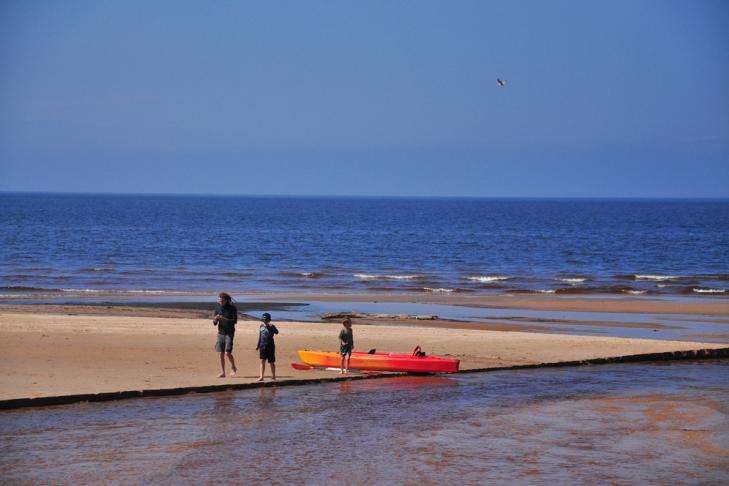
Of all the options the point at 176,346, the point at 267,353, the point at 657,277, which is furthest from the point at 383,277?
the point at 267,353

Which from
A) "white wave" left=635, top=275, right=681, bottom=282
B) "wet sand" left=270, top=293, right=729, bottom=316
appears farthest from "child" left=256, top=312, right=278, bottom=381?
"white wave" left=635, top=275, right=681, bottom=282

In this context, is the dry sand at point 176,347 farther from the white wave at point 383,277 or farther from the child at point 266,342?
the white wave at point 383,277

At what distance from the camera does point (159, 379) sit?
70.8ft

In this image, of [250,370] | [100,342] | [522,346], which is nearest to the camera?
[250,370]

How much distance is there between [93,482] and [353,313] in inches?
981

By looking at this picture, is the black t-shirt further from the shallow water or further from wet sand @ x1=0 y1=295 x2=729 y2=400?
the shallow water

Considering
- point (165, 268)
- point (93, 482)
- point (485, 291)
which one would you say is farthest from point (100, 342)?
point (165, 268)

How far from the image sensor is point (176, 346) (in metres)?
26.6

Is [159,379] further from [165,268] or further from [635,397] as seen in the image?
[165,268]

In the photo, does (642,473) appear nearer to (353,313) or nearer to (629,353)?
(629,353)

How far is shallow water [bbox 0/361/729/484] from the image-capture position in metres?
14.8

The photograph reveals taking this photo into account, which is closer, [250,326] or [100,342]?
[100,342]

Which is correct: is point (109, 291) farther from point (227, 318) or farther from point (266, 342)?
point (266, 342)

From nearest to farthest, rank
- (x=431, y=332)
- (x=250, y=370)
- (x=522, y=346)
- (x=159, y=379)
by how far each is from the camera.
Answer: (x=159, y=379) → (x=250, y=370) → (x=522, y=346) → (x=431, y=332)
